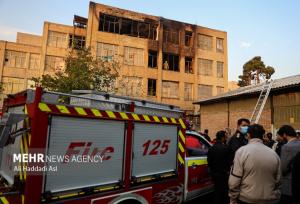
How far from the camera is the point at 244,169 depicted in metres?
3.57

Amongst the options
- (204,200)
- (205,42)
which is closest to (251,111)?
(204,200)

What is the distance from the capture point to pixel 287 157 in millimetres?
4734

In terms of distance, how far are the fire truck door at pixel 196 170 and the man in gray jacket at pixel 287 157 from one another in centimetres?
175

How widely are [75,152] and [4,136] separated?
883 mm

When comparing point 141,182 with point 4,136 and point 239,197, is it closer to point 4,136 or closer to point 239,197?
point 239,197

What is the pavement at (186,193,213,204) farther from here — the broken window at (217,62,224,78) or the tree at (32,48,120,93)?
the broken window at (217,62,224,78)

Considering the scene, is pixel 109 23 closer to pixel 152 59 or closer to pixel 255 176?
pixel 152 59

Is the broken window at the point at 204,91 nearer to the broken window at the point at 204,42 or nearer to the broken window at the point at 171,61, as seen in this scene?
the broken window at the point at 171,61

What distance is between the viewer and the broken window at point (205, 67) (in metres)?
37.7

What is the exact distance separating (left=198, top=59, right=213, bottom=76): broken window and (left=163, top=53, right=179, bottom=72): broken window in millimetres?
3490

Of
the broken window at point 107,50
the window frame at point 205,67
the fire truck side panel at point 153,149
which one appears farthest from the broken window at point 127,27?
the fire truck side panel at point 153,149

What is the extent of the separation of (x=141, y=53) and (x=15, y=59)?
59.7ft

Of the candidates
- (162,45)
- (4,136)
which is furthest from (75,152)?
(162,45)

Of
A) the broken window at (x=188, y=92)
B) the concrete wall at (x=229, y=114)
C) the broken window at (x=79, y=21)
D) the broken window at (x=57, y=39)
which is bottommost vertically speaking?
the concrete wall at (x=229, y=114)
